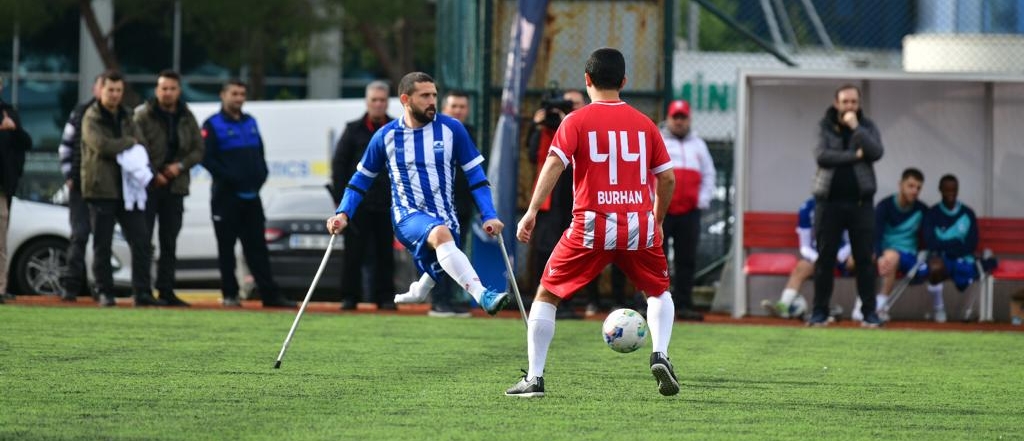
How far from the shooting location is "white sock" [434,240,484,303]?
9570mm

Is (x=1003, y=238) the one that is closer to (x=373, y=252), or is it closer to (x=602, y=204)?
(x=373, y=252)

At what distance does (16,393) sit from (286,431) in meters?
1.76

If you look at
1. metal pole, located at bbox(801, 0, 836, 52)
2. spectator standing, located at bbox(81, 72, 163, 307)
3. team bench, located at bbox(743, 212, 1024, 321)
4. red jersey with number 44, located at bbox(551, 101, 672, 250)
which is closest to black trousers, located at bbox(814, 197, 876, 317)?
team bench, located at bbox(743, 212, 1024, 321)

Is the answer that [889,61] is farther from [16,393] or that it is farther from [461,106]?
[16,393]

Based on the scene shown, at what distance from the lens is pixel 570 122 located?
26.8ft

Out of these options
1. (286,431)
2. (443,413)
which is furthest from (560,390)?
(286,431)

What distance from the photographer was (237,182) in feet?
49.0

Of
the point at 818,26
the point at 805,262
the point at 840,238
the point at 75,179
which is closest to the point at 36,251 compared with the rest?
the point at 75,179

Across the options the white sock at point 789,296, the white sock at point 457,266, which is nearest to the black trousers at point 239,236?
the white sock at point 789,296

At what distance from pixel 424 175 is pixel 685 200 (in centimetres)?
531

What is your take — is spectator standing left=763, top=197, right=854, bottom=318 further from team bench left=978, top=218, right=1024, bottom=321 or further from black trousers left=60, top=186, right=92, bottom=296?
black trousers left=60, top=186, right=92, bottom=296

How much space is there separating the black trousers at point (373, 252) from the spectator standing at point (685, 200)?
2497mm

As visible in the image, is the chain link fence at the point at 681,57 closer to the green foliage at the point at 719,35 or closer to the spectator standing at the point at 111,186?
the spectator standing at the point at 111,186

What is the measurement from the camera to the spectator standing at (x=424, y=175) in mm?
9727
